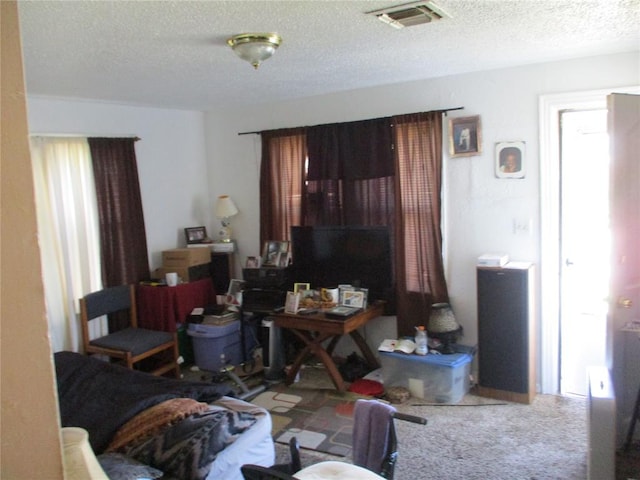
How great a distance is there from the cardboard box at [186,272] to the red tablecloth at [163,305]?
125mm

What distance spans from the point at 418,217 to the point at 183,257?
217 cm

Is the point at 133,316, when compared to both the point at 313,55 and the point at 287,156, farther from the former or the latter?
the point at 313,55

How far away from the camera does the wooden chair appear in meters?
3.85

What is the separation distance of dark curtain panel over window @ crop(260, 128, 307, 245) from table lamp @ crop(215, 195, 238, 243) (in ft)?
1.23

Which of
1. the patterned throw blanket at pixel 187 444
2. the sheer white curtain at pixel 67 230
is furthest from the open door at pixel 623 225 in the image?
the sheer white curtain at pixel 67 230

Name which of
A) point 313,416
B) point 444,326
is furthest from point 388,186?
point 313,416

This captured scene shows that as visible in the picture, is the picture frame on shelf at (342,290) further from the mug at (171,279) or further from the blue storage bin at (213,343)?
the mug at (171,279)

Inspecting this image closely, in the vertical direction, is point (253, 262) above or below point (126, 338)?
above

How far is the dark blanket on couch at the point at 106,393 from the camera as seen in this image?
2.48 metres

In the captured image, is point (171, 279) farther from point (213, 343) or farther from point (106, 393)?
point (106, 393)

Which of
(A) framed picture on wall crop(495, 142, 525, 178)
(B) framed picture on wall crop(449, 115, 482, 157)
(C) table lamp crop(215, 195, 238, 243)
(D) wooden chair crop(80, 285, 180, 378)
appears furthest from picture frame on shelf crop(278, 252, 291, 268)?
(A) framed picture on wall crop(495, 142, 525, 178)

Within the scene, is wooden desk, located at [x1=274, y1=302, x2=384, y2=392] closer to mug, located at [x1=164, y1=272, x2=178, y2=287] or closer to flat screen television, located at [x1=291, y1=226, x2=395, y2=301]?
flat screen television, located at [x1=291, y1=226, x2=395, y2=301]

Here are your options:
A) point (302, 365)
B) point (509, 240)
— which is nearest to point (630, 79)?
point (509, 240)

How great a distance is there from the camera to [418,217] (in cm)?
403
